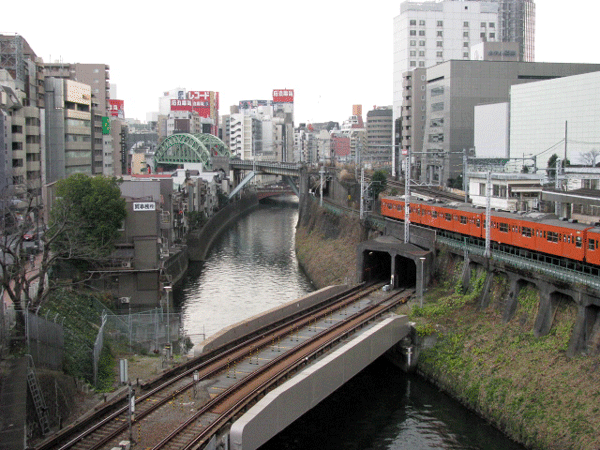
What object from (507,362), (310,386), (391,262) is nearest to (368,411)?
(310,386)

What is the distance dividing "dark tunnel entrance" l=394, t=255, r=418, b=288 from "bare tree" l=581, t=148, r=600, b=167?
1657 centimetres

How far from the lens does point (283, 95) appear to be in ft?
505

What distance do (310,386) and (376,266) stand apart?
49.0ft

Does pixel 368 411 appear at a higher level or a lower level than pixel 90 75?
lower

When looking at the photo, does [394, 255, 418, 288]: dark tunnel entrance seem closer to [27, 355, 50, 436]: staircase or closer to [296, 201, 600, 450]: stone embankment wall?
[296, 201, 600, 450]: stone embankment wall

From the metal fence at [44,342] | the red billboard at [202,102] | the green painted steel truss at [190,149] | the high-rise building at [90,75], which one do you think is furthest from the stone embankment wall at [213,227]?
the red billboard at [202,102]

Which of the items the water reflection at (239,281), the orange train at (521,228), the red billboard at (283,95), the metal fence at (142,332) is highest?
the red billboard at (283,95)

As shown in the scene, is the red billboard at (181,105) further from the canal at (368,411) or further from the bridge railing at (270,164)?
the canal at (368,411)

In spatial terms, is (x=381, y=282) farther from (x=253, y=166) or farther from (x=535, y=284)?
(x=253, y=166)

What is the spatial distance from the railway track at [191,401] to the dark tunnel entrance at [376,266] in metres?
9.46

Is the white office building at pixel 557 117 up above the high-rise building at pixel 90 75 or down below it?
below

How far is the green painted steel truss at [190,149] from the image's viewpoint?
83.1 meters

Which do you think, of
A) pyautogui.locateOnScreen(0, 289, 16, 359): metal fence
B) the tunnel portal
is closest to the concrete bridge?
the tunnel portal

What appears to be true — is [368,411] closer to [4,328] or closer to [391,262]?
[4,328]
